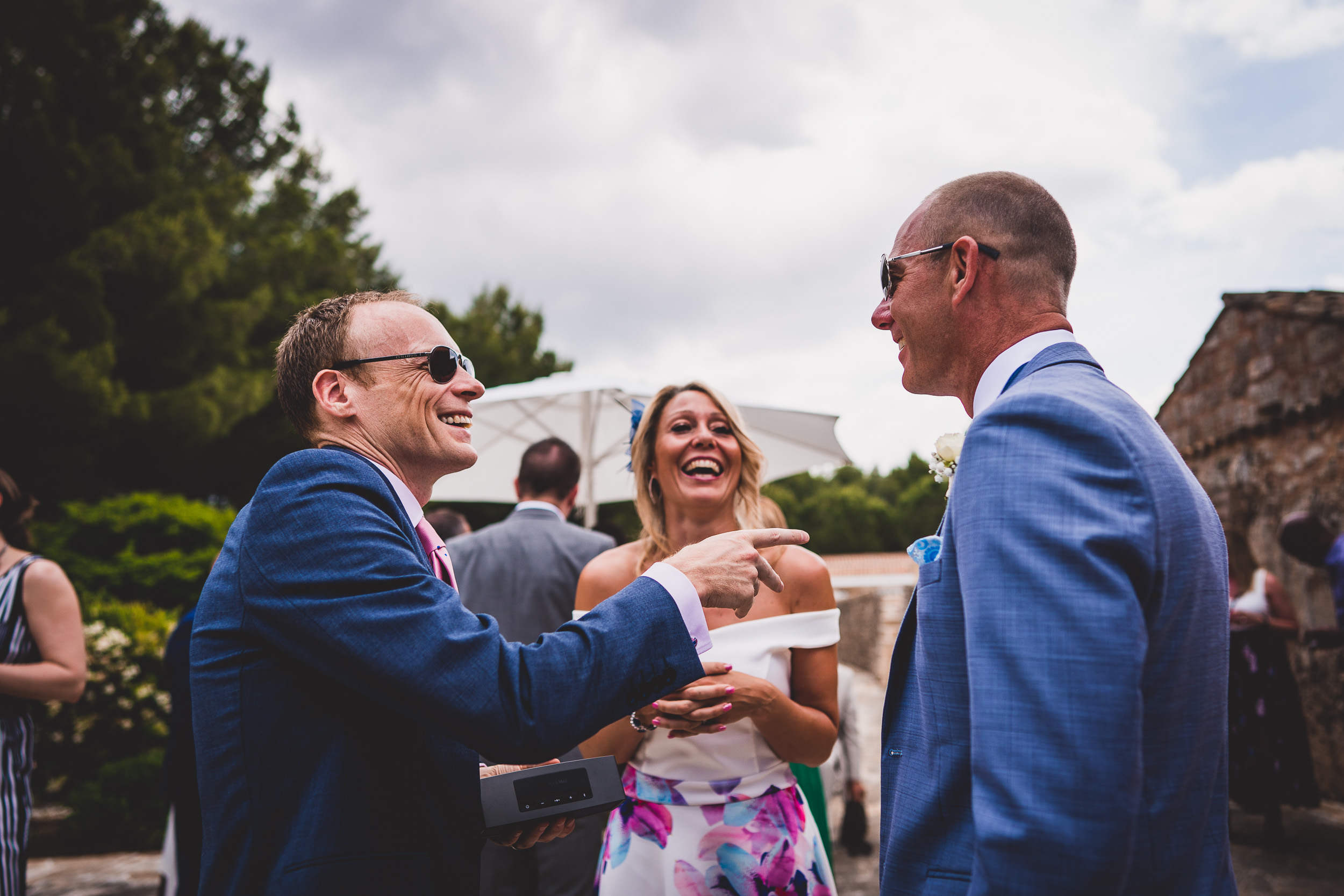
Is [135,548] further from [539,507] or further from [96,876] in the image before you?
[539,507]

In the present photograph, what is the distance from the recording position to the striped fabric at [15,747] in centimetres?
284

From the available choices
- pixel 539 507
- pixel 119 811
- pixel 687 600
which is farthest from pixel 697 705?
pixel 119 811

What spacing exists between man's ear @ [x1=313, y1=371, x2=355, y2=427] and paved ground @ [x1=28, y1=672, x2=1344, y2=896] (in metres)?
4.64

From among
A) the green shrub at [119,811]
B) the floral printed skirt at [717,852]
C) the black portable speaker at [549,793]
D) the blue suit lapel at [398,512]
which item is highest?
the blue suit lapel at [398,512]

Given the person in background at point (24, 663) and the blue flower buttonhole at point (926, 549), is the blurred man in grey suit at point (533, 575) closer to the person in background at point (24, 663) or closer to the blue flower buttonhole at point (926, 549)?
the person in background at point (24, 663)

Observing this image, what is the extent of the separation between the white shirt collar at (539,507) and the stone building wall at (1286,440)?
6085 mm

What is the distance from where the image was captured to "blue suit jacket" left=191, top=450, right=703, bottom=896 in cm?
124

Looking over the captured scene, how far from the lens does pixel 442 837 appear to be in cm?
141

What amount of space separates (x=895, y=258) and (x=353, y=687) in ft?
4.21

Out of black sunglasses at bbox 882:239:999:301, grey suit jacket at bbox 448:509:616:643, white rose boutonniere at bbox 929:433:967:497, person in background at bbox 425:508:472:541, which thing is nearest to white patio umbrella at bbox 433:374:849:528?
person in background at bbox 425:508:472:541

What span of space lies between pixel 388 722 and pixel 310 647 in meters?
0.21

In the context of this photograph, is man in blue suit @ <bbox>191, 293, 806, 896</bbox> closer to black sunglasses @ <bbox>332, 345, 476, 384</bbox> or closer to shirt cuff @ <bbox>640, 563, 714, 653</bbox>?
shirt cuff @ <bbox>640, 563, 714, 653</bbox>

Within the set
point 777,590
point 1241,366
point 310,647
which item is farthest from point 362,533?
point 1241,366

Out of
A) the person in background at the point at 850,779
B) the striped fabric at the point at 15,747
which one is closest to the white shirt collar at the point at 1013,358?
the striped fabric at the point at 15,747
